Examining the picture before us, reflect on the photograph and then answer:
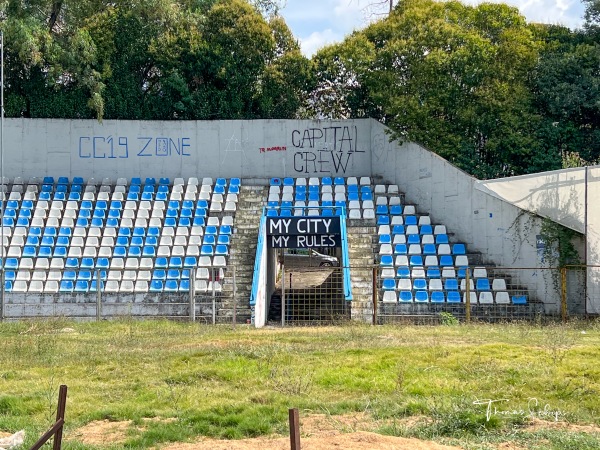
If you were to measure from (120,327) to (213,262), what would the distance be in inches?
220

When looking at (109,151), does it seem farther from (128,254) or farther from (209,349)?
(209,349)

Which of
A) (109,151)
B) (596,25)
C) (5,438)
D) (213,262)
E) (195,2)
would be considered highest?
(195,2)

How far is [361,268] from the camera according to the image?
76.4 feet

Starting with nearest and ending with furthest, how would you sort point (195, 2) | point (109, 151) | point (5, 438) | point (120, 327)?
point (5, 438), point (120, 327), point (109, 151), point (195, 2)

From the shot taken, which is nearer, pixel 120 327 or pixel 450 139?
pixel 120 327

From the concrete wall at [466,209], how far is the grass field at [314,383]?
5.86 metres

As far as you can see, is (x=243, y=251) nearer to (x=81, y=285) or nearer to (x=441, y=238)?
(x=81, y=285)

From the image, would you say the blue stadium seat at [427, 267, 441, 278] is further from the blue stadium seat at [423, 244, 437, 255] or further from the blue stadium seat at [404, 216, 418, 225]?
the blue stadium seat at [404, 216, 418, 225]

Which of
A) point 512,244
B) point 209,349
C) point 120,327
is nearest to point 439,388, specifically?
point 209,349

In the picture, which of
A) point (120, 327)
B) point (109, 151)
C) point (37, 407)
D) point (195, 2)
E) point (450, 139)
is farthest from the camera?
point (195, 2)

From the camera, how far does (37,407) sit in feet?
34.1

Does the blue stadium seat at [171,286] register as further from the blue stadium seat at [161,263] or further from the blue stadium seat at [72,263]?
the blue stadium seat at [72,263]

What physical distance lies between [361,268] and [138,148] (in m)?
10.5

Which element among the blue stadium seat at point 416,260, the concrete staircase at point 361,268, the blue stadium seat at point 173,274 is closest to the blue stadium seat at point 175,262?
the blue stadium seat at point 173,274
